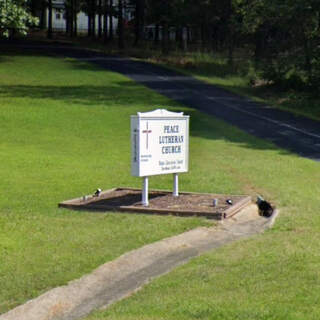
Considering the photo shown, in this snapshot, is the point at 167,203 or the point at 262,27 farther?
the point at 262,27

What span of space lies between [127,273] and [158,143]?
4.59 metres

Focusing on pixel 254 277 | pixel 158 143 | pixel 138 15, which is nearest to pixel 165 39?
pixel 138 15

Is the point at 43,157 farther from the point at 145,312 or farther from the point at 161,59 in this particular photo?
the point at 161,59

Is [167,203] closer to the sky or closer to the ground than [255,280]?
closer to the ground

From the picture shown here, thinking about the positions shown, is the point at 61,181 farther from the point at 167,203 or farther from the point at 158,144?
the point at 167,203

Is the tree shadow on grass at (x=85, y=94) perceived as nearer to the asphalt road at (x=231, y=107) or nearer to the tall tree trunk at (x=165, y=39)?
the asphalt road at (x=231, y=107)

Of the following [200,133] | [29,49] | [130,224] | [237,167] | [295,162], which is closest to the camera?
[130,224]

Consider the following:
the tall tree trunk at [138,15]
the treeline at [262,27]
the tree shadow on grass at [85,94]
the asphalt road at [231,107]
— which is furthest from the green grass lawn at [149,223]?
the tall tree trunk at [138,15]

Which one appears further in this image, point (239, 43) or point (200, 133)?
point (239, 43)

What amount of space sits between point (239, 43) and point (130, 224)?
59.0 meters

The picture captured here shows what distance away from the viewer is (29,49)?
6562 cm

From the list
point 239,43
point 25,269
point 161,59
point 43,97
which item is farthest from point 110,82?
point 25,269

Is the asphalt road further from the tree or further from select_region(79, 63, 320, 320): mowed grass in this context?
the tree

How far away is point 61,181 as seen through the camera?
53.0 ft
